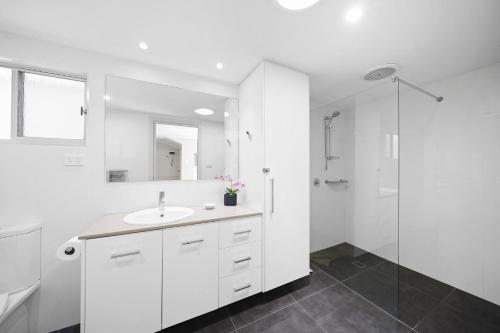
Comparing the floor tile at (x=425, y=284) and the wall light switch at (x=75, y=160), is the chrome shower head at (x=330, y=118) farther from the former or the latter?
the wall light switch at (x=75, y=160)

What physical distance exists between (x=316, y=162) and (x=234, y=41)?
6.25ft

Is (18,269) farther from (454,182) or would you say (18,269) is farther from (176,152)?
(454,182)

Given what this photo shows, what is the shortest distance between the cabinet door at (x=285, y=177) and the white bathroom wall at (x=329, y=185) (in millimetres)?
819

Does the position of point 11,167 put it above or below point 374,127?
below

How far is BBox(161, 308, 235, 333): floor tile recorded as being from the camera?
1.35 m

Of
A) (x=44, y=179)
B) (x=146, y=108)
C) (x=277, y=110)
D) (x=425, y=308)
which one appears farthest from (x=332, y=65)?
(x=44, y=179)

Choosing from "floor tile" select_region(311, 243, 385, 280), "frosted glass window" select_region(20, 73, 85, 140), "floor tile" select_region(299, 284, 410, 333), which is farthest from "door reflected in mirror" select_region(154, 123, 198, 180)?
"floor tile" select_region(311, 243, 385, 280)

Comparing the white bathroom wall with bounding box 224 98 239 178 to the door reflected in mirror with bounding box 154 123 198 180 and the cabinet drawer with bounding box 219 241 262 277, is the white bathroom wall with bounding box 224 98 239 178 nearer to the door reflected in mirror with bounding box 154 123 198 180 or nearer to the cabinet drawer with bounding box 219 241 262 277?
the door reflected in mirror with bounding box 154 123 198 180

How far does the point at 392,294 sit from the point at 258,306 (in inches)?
52.5

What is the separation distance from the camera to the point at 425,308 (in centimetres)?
158

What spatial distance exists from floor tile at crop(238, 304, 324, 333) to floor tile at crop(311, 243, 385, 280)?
0.81 m

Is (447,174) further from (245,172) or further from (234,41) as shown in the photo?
(234,41)

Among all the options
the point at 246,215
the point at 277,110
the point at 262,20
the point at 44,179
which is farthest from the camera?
the point at 277,110

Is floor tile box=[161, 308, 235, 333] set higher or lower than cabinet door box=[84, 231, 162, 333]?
lower
